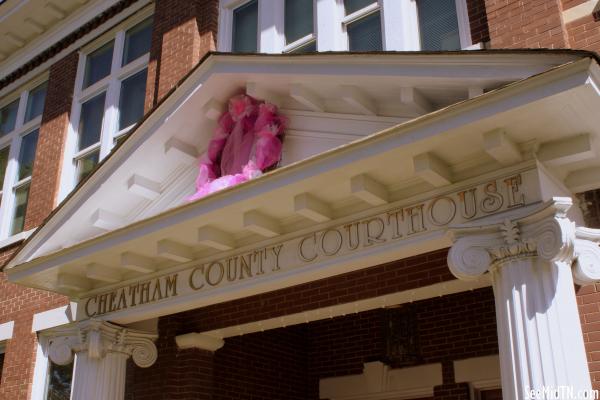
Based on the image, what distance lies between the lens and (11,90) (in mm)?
13992

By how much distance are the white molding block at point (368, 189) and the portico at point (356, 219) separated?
Result: 0.6 inches

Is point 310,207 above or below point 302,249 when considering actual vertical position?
above

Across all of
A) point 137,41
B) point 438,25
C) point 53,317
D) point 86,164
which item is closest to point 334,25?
point 438,25

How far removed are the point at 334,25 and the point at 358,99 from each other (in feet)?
10.1

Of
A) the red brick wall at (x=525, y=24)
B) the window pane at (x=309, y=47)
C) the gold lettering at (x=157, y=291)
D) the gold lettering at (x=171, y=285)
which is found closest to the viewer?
the red brick wall at (x=525, y=24)

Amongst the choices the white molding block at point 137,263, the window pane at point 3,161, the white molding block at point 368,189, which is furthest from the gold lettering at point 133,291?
the window pane at point 3,161

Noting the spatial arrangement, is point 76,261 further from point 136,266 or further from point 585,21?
point 585,21

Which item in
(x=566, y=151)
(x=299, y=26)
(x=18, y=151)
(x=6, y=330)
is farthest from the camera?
(x=18, y=151)

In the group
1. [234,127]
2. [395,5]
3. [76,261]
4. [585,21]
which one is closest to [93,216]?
[76,261]

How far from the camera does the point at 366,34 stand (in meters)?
8.70

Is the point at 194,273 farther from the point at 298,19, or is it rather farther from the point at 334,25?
the point at 298,19

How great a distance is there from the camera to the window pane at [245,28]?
10196mm

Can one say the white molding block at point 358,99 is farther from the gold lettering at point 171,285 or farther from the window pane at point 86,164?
the window pane at point 86,164

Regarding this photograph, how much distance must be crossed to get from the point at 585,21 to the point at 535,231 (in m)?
2.55
